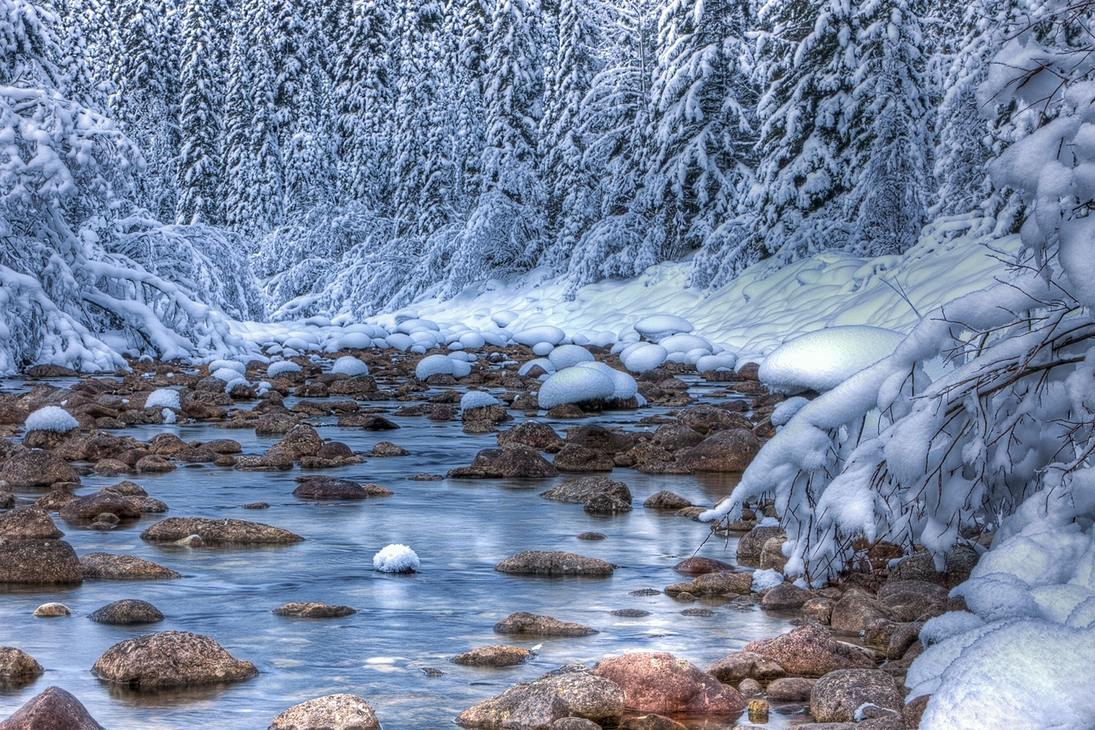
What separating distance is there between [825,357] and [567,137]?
86.6 ft

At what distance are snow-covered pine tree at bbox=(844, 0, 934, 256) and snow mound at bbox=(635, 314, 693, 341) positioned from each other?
3540 mm

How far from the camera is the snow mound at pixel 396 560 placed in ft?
19.0

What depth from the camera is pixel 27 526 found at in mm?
6125

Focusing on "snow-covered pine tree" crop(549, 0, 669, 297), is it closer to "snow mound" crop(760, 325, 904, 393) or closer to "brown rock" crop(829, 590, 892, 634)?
"snow mound" crop(760, 325, 904, 393)

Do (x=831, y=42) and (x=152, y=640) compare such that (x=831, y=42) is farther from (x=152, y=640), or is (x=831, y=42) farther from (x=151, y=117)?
(x=151, y=117)

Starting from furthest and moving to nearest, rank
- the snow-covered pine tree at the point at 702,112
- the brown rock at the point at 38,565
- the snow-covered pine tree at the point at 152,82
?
the snow-covered pine tree at the point at 152,82, the snow-covered pine tree at the point at 702,112, the brown rock at the point at 38,565

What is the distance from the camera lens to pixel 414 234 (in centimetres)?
3747

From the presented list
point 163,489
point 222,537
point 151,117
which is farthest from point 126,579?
point 151,117

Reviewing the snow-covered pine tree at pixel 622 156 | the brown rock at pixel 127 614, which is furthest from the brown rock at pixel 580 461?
the snow-covered pine tree at pixel 622 156

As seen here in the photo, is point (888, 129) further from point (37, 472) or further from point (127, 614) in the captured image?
point (127, 614)

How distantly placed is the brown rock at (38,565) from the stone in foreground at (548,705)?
8.16 ft

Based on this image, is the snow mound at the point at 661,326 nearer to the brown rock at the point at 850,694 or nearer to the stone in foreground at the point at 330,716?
the brown rock at the point at 850,694

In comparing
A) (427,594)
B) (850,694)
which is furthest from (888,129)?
(850,694)

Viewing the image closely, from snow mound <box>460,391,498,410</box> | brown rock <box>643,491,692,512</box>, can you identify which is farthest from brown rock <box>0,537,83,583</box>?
snow mound <box>460,391,498,410</box>
